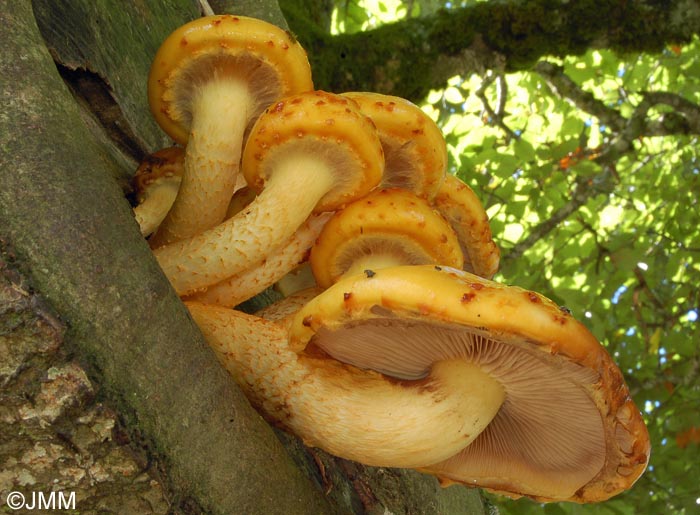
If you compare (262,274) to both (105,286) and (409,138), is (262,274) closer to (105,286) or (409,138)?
(409,138)

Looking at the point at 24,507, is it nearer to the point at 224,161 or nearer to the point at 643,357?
the point at 224,161

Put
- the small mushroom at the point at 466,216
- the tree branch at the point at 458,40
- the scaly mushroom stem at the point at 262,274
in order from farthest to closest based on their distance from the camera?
the tree branch at the point at 458,40
the small mushroom at the point at 466,216
the scaly mushroom stem at the point at 262,274

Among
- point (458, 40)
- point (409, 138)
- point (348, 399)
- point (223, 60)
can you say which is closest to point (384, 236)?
point (409, 138)

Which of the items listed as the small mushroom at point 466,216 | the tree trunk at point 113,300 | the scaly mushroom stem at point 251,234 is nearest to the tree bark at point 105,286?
the tree trunk at point 113,300

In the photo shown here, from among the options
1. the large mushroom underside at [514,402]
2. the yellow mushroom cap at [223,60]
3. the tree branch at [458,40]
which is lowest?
the large mushroom underside at [514,402]

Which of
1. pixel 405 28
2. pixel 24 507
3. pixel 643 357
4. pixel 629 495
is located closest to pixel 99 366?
pixel 24 507

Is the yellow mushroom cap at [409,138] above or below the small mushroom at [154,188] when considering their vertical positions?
above

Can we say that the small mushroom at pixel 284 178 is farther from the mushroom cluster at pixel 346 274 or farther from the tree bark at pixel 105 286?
the tree bark at pixel 105 286

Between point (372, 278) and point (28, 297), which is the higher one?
point (372, 278)
